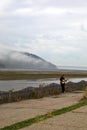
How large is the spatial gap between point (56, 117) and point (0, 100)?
9260mm

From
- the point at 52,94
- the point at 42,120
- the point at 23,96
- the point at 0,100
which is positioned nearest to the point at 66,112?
the point at 42,120

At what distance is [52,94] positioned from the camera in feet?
102

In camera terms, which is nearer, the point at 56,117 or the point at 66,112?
the point at 56,117

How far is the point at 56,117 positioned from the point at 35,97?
12.1 m

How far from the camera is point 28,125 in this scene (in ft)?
45.7

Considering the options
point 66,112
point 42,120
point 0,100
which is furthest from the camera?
point 0,100

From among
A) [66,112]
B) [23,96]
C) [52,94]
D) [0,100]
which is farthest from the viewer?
[52,94]

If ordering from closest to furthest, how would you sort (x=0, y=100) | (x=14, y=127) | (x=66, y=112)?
(x=14, y=127) → (x=66, y=112) → (x=0, y=100)

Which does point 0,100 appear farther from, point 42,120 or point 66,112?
point 42,120

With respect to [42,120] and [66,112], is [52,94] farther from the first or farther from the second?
[42,120]

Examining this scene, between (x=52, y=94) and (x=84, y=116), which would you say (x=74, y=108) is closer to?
(x=84, y=116)

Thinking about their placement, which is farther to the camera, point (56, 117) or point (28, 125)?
point (56, 117)

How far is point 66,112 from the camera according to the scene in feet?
57.3

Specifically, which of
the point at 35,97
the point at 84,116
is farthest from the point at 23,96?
the point at 84,116
